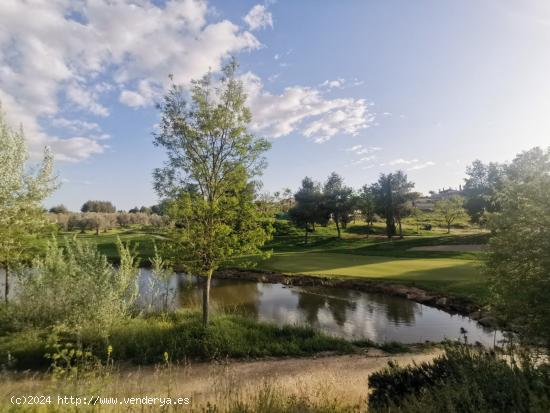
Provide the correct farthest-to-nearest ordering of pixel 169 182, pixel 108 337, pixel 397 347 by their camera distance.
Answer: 1. pixel 397 347
2. pixel 169 182
3. pixel 108 337

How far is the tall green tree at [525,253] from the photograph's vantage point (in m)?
7.62

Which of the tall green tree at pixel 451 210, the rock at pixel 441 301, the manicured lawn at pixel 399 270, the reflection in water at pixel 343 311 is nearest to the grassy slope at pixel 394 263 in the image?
the manicured lawn at pixel 399 270

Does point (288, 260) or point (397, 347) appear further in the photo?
point (288, 260)

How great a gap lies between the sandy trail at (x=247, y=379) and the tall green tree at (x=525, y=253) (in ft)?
9.12

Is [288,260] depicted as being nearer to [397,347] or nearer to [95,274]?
[397,347]

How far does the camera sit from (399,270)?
1330 inches

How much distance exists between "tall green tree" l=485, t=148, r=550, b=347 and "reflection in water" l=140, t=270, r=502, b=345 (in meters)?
9.90

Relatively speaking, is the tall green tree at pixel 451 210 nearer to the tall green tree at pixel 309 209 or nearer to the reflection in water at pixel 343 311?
the tall green tree at pixel 309 209

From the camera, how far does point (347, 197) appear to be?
66500 millimetres

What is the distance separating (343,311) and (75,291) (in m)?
16.2

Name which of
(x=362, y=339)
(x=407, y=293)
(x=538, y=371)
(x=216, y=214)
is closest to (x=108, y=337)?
(x=216, y=214)

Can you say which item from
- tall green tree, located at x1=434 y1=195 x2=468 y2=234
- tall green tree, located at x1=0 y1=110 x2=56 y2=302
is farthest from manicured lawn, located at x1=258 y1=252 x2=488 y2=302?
tall green tree, located at x1=434 y1=195 x2=468 y2=234

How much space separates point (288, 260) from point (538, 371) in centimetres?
3763

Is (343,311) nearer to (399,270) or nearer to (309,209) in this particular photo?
(399,270)
